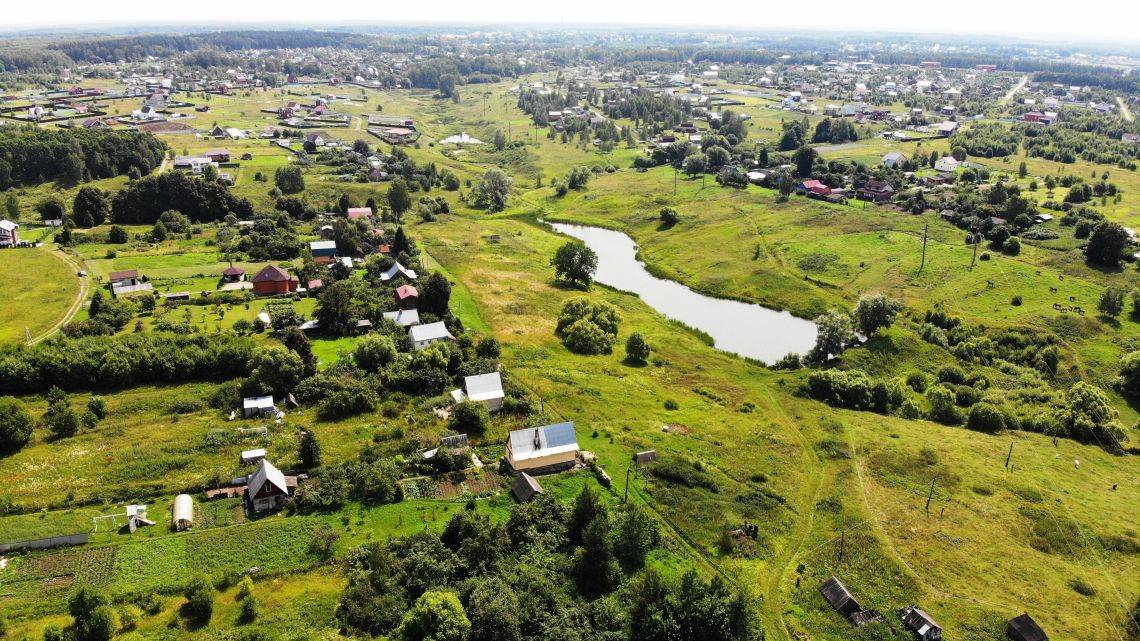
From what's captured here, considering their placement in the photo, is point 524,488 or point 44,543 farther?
point 524,488

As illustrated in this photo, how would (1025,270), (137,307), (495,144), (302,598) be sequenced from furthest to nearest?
(495,144)
(1025,270)
(137,307)
(302,598)

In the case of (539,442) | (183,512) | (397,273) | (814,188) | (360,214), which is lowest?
(183,512)

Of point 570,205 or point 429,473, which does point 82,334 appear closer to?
point 429,473

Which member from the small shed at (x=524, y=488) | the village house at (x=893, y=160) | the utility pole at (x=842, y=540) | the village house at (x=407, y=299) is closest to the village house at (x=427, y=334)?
the village house at (x=407, y=299)

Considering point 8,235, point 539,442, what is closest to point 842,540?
point 539,442

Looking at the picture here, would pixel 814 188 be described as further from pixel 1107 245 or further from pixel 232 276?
pixel 232 276

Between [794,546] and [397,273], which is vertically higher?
[397,273]

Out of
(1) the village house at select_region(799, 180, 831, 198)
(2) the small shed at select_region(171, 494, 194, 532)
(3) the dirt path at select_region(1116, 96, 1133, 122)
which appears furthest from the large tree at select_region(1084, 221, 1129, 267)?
(3) the dirt path at select_region(1116, 96, 1133, 122)

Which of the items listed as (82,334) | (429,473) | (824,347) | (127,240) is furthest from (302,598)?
(127,240)

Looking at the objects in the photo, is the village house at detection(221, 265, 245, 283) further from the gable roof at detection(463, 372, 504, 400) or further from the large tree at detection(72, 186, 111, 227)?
the gable roof at detection(463, 372, 504, 400)
